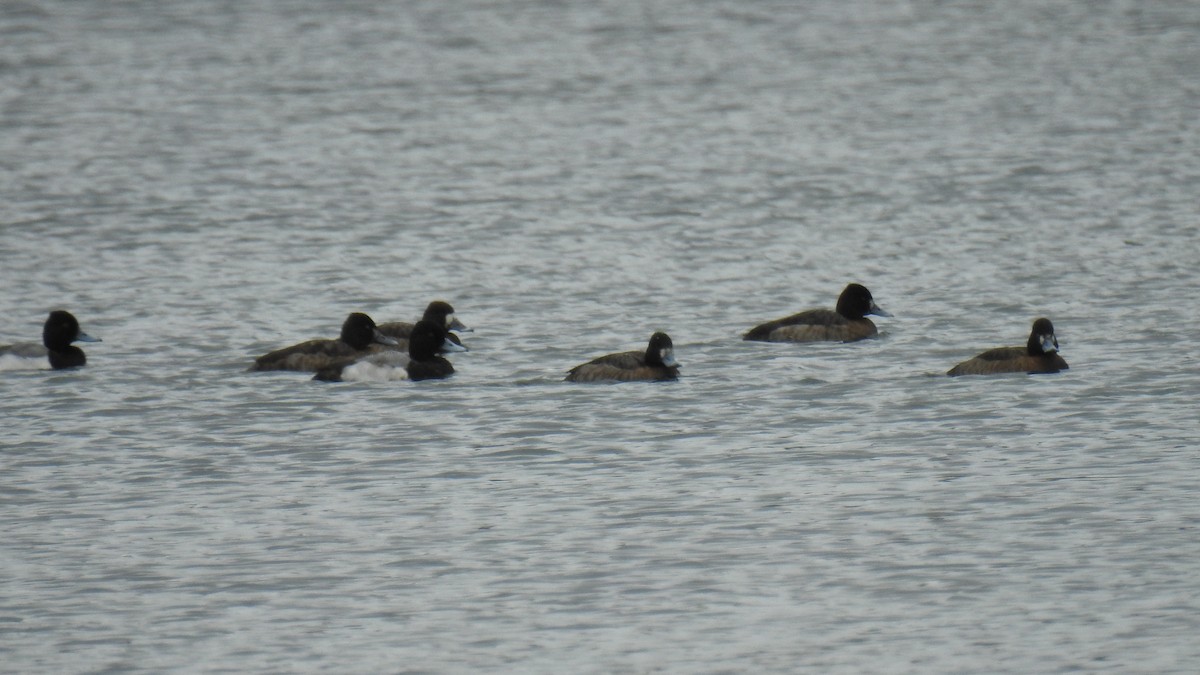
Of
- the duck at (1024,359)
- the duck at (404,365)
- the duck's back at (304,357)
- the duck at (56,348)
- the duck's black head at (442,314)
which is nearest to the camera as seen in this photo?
the duck at (1024,359)

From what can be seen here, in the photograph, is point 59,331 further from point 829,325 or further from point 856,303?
point 856,303

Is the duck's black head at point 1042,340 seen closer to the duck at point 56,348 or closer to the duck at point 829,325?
the duck at point 829,325

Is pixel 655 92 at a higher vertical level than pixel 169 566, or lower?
higher

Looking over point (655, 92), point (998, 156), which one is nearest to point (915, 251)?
point (998, 156)

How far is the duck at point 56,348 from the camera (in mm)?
18609

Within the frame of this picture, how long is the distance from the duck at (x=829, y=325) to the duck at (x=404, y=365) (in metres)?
3.14

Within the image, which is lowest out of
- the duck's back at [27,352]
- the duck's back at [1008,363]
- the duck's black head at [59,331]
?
the duck's back at [1008,363]

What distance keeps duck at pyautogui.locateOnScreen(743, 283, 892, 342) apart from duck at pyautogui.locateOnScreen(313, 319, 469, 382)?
10.3 feet

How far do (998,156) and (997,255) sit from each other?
27.5 feet

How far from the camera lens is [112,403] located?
17.2 m

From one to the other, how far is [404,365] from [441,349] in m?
0.53

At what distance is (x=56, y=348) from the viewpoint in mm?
18797

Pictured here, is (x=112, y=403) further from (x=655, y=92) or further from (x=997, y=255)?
(x=655, y=92)

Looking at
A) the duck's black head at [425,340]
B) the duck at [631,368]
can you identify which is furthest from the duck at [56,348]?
the duck at [631,368]
